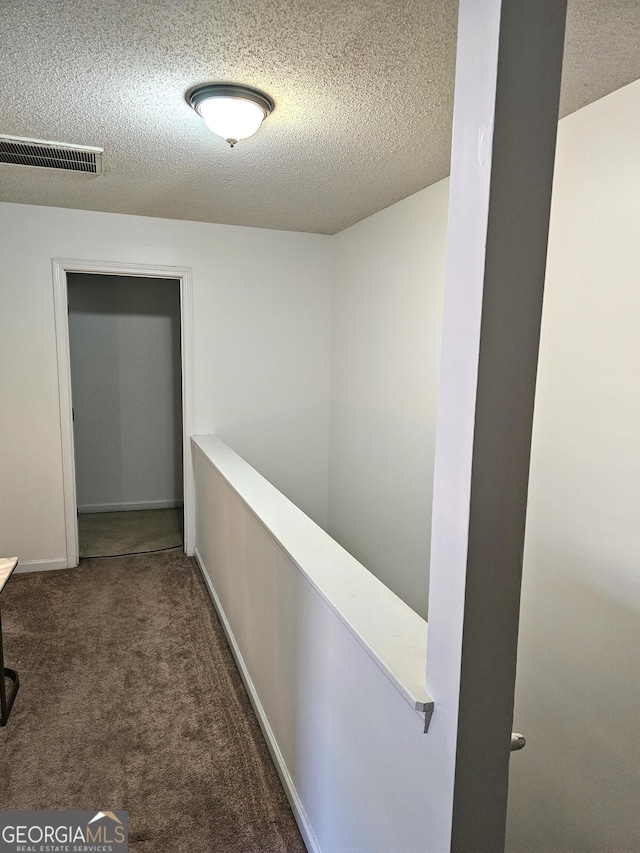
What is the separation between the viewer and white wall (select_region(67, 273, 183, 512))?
5.26 metres

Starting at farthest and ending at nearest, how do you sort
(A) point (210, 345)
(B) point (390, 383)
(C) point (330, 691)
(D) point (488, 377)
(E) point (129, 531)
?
(E) point (129, 531)
(A) point (210, 345)
(B) point (390, 383)
(C) point (330, 691)
(D) point (488, 377)

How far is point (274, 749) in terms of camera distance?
220cm

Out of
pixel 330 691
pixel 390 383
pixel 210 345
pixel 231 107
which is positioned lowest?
pixel 330 691

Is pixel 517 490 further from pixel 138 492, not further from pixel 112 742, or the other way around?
pixel 138 492

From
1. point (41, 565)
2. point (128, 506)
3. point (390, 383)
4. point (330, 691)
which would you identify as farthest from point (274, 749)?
point (128, 506)

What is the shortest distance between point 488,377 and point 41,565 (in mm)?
3929

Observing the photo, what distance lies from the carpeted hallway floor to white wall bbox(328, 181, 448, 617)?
1188mm

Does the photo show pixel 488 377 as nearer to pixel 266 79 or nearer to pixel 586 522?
pixel 586 522

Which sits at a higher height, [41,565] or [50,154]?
[50,154]

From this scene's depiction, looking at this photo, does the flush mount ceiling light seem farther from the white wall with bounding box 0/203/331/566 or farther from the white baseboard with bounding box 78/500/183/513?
the white baseboard with bounding box 78/500/183/513

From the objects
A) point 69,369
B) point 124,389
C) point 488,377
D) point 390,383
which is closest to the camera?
point 488,377

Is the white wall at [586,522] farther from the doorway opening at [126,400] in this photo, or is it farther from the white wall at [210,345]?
the doorway opening at [126,400]

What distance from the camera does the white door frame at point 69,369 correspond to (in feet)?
12.5

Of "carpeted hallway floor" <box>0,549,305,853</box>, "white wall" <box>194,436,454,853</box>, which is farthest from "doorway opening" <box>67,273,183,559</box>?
"white wall" <box>194,436,454,853</box>
